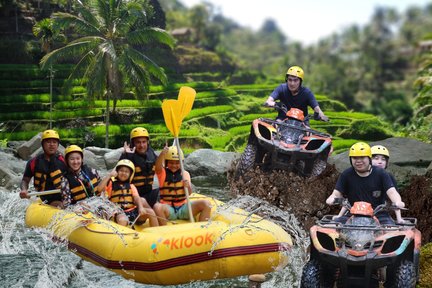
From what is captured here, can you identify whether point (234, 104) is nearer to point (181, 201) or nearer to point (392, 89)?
point (181, 201)

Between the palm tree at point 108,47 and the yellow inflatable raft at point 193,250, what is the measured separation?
1356 cm

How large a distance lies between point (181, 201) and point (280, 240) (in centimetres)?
159

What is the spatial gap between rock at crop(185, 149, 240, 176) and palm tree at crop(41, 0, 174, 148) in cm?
443

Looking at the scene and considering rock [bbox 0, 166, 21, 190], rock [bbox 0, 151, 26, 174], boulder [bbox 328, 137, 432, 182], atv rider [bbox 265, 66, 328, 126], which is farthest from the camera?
rock [bbox 0, 151, 26, 174]

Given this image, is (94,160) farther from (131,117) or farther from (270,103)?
(270,103)

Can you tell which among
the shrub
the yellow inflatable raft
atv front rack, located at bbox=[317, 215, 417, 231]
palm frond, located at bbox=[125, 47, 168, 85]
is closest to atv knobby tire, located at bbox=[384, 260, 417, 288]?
atv front rack, located at bbox=[317, 215, 417, 231]

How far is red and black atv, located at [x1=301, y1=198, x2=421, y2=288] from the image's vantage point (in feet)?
23.5

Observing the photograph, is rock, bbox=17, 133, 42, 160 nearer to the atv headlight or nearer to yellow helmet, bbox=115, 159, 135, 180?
yellow helmet, bbox=115, 159, 135, 180

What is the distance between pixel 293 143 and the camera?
12.1 m

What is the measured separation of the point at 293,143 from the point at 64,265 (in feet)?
12.3

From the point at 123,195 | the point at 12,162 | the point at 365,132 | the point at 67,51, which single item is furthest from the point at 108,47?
the point at 123,195

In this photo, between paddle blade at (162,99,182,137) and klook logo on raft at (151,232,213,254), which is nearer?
klook logo on raft at (151,232,213,254)

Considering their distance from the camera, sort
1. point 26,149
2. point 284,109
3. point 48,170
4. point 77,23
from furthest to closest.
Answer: point 77,23 → point 26,149 → point 284,109 → point 48,170

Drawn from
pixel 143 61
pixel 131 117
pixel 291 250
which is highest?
pixel 143 61
